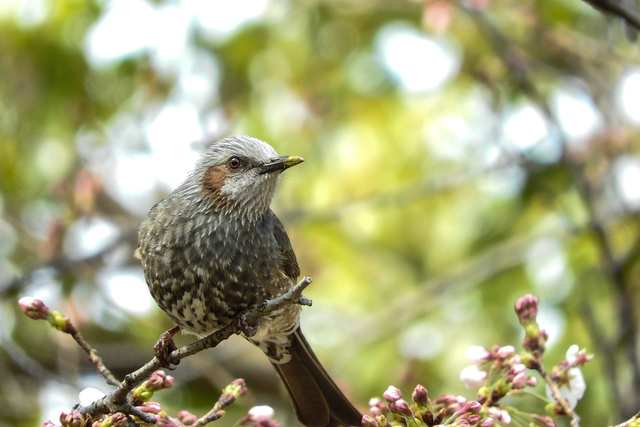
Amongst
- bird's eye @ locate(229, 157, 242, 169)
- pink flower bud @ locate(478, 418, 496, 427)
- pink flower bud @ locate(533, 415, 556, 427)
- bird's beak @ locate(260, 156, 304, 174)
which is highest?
bird's eye @ locate(229, 157, 242, 169)

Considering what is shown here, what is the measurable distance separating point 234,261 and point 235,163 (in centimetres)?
67

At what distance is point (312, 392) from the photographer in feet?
13.1

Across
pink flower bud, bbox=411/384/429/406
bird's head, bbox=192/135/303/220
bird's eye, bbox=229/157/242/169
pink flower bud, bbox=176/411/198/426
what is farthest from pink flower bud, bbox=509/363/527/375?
bird's eye, bbox=229/157/242/169

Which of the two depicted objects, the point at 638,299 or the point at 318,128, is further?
the point at 318,128

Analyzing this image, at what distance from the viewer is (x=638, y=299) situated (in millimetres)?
5879

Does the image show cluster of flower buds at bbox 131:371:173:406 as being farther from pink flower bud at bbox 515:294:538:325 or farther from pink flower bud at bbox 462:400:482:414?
pink flower bud at bbox 515:294:538:325

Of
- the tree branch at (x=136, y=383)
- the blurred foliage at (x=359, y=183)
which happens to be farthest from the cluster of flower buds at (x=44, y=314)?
the blurred foliage at (x=359, y=183)

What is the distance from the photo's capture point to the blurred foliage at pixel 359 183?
5.84 m

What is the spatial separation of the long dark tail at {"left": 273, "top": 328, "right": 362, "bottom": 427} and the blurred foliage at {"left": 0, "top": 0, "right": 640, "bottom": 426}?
138 centimetres

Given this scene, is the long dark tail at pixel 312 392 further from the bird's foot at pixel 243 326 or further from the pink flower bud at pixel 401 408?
the pink flower bud at pixel 401 408

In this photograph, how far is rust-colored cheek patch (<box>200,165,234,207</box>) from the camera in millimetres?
3819

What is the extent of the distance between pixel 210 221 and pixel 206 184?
0.32 metres

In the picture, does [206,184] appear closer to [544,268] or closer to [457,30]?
[544,268]

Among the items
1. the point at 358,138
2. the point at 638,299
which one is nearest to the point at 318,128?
the point at 358,138
